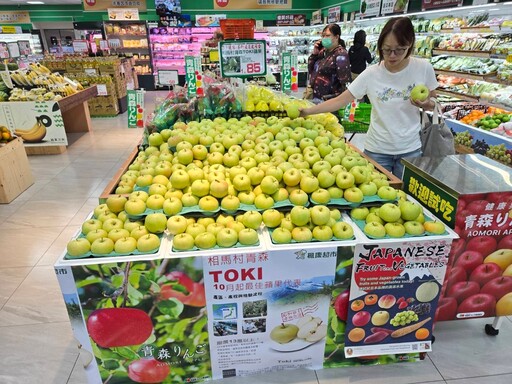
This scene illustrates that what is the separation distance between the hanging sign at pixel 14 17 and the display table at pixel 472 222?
19.7 metres

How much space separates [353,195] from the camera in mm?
1921

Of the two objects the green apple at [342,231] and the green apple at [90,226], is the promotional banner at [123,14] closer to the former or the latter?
the green apple at [90,226]

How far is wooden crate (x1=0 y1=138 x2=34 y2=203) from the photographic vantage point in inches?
170

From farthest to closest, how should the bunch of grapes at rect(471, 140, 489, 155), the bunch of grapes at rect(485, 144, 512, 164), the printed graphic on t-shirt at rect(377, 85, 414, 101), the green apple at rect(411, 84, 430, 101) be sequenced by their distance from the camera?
1. the bunch of grapes at rect(471, 140, 489, 155)
2. the bunch of grapes at rect(485, 144, 512, 164)
3. the printed graphic on t-shirt at rect(377, 85, 414, 101)
4. the green apple at rect(411, 84, 430, 101)

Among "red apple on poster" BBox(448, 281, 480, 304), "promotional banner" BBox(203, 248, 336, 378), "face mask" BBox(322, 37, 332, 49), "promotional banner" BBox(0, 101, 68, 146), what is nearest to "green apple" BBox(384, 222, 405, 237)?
"promotional banner" BBox(203, 248, 336, 378)

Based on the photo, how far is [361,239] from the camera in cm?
180

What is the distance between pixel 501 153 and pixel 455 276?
2179 millimetres

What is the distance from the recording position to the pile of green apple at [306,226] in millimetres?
1780

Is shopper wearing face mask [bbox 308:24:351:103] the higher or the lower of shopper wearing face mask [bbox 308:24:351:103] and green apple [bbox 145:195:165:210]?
the higher

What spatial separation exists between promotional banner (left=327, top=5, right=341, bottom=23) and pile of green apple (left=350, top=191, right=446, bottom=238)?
10892 millimetres

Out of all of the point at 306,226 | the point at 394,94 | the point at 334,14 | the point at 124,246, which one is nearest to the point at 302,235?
the point at 306,226

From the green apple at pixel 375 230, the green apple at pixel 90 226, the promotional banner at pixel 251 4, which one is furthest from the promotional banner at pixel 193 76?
the promotional banner at pixel 251 4

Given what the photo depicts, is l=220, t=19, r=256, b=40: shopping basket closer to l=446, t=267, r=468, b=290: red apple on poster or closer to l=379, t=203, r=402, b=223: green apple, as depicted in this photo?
l=379, t=203, r=402, b=223: green apple

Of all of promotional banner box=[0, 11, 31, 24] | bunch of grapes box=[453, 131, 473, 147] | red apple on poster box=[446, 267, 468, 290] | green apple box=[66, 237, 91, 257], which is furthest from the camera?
promotional banner box=[0, 11, 31, 24]
